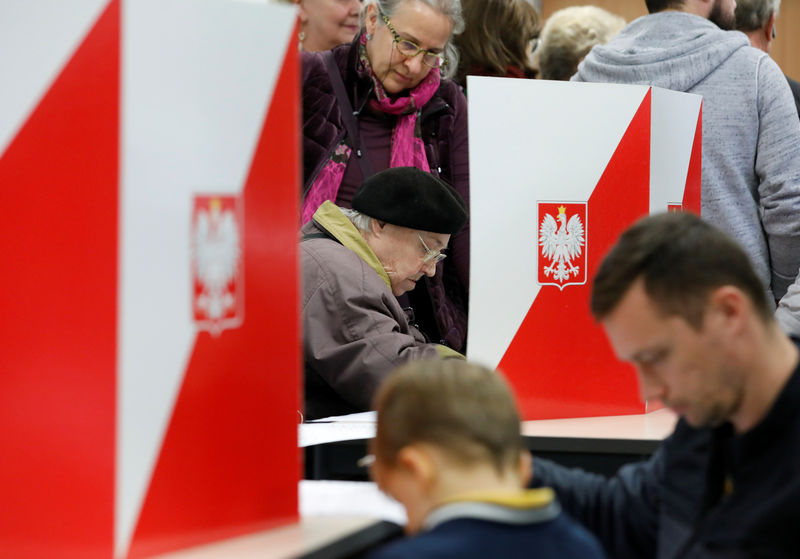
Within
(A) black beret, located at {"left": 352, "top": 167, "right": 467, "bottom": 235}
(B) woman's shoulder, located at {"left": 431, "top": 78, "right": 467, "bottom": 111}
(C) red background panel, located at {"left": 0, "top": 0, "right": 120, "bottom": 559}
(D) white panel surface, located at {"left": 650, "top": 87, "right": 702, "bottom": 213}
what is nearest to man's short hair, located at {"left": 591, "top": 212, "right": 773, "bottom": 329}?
(C) red background panel, located at {"left": 0, "top": 0, "right": 120, "bottom": 559}

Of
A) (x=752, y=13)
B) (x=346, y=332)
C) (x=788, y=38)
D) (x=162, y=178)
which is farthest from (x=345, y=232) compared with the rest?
(x=788, y=38)

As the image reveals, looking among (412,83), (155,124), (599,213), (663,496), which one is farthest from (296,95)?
(412,83)

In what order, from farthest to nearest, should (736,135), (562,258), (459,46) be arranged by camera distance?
(459,46) < (736,135) < (562,258)

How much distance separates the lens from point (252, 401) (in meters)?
1.54

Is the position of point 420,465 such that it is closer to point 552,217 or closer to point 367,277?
point 552,217

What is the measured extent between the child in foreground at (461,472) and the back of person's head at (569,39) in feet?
7.84

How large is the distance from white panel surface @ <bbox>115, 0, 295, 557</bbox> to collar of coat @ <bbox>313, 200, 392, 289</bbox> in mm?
1296

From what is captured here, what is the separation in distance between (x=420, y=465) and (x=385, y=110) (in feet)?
6.05

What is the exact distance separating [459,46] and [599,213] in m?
1.20

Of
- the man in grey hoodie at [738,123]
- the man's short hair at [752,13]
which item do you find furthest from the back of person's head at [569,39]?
the man in grey hoodie at [738,123]

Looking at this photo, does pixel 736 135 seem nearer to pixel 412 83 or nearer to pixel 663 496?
pixel 412 83

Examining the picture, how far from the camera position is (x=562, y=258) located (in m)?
2.33

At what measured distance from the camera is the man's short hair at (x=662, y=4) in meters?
2.93

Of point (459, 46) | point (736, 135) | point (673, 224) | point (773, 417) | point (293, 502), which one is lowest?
point (293, 502)
